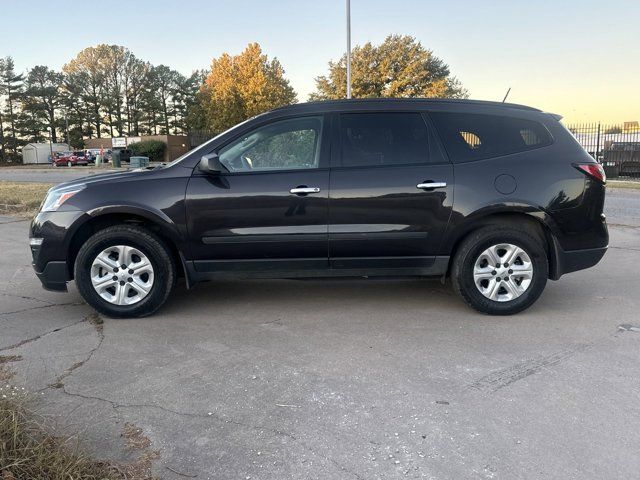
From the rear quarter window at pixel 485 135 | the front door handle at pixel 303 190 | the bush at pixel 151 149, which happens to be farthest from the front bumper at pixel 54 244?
the bush at pixel 151 149

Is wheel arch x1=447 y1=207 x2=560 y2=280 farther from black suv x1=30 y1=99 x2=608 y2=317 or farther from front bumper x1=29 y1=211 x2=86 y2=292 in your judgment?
front bumper x1=29 y1=211 x2=86 y2=292

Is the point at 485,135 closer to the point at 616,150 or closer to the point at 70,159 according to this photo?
the point at 616,150

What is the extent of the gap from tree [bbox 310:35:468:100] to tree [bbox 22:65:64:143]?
47.5m

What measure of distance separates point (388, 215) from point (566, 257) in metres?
1.65

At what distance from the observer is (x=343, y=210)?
4.45 meters

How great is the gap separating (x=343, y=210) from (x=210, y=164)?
1190 millimetres

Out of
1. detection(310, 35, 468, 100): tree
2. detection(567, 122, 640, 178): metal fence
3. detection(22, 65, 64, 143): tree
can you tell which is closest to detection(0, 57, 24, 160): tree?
detection(22, 65, 64, 143): tree

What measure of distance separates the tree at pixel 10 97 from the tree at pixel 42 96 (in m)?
1.20

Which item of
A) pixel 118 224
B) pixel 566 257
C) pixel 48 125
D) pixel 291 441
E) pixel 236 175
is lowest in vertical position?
pixel 291 441

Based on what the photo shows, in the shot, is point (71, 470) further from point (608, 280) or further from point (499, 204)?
point (608, 280)

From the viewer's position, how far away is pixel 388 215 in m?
4.46

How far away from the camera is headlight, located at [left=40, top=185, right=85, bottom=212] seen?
4.52 metres

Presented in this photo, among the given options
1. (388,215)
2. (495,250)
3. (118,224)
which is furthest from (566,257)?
(118,224)

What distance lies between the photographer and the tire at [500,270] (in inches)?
178
